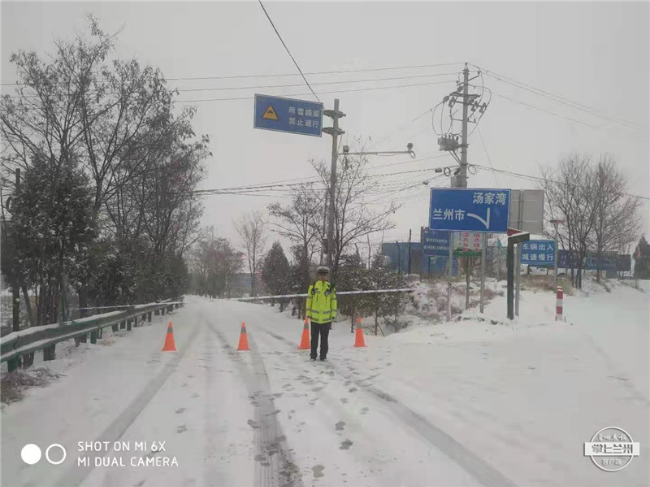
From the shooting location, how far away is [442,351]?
27.6 feet

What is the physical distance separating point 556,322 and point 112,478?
31.6 ft

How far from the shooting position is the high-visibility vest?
320 inches

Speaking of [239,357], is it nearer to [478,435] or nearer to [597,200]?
[478,435]

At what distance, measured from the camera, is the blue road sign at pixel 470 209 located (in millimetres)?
11695

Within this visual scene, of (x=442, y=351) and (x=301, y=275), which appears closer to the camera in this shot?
(x=442, y=351)

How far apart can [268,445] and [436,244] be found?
2348 cm

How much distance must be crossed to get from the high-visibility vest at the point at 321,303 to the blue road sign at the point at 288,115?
5056mm

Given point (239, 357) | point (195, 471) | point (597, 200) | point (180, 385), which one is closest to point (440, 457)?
point (195, 471)

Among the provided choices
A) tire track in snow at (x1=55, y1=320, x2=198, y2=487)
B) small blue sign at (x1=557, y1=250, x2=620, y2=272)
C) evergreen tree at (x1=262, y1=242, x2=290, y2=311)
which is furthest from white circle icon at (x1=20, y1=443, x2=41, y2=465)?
small blue sign at (x1=557, y1=250, x2=620, y2=272)

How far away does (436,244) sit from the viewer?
2647cm

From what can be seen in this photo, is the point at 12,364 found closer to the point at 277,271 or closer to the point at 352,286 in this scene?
the point at 352,286

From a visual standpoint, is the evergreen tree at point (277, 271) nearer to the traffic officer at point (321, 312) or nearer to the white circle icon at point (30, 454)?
the traffic officer at point (321, 312)

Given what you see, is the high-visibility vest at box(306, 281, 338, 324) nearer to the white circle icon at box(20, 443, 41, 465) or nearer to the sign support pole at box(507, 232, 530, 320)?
the sign support pole at box(507, 232, 530, 320)

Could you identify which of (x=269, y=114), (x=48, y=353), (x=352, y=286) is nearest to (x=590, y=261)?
(x=352, y=286)
